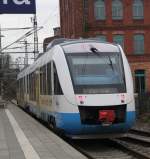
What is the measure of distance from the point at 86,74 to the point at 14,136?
302 centimetres

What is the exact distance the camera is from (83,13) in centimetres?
6706

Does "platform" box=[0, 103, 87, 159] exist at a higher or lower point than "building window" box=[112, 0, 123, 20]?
lower

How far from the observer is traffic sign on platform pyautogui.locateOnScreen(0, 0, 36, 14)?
973 inches

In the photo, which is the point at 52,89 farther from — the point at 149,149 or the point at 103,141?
the point at 149,149

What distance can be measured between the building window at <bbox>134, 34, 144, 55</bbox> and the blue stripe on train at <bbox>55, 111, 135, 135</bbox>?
1993 inches

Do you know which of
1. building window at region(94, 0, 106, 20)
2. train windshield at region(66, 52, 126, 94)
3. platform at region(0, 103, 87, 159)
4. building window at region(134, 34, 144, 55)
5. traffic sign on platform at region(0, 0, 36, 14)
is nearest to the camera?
platform at region(0, 103, 87, 159)

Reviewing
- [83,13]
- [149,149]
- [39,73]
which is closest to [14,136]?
[149,149]

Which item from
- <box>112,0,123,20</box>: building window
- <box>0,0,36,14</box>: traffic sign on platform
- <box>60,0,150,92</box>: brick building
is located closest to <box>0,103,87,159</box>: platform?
<box>0,0,36,14</box>: traffic sign on platform

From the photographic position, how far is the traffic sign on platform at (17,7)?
973 inches

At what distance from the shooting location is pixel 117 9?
6856cm

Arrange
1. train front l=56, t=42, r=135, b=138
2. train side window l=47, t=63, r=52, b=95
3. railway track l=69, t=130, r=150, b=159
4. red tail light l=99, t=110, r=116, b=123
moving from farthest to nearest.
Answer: train side window l=47, t=63, r=52, b=95
train front l=56, t=42, r=135, b=138
red tail light l=99, t=110, r=116, b=123
railway track l=69, t=130, r=150, b=159

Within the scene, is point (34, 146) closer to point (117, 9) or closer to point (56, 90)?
point (56, 90)

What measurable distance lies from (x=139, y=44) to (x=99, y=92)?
2009 inches

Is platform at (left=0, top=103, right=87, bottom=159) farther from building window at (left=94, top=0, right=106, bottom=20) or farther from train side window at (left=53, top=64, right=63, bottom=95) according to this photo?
building window at (left=94, top=0, right=106, bottom=20)
